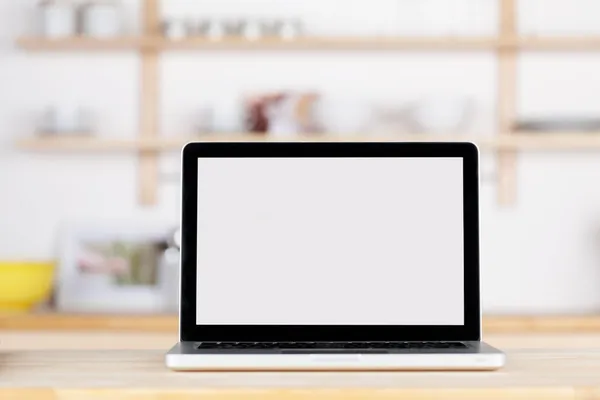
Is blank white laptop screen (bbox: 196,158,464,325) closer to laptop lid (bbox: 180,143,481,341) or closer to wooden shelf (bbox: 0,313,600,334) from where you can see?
laptop lid (bbox: 180,143,481,341)

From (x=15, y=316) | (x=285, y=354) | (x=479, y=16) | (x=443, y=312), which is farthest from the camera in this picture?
(x=479, y=16)

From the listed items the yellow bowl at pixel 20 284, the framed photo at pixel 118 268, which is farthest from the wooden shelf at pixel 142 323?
the framed photo at pixel 118 268

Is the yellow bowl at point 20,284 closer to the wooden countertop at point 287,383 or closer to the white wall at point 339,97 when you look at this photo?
the white wall at point 339,97

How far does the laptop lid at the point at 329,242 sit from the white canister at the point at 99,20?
6.01 ft

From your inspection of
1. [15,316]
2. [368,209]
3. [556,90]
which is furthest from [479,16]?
[368,209]

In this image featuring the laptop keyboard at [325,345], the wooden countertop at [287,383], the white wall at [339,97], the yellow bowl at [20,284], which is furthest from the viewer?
the white wall at [339,97]

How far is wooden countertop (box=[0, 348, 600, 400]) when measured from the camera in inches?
36.4

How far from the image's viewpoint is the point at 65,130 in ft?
9.61

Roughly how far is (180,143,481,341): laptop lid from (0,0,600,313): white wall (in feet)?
6.18

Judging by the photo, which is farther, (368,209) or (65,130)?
(65,130)

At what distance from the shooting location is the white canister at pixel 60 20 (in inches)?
116

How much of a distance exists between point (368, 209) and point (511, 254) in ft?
6.54

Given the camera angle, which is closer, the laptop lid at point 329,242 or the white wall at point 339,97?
the laptop lid at point 329,242

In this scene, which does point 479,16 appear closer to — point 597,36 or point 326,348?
point 597,36
